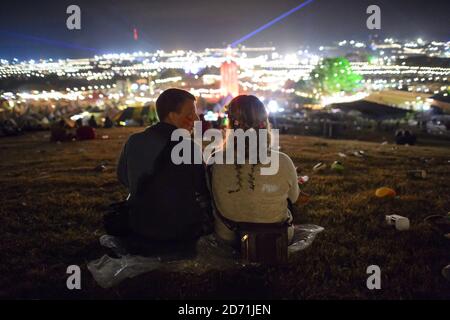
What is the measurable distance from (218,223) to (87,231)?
6.67 ft

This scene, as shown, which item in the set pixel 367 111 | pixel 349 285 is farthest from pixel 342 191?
pixel 367 111

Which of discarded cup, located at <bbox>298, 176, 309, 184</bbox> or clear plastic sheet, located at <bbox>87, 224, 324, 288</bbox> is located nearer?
clear plastic sheet, located at <bbox>87, 224, 324, 288</bbox>

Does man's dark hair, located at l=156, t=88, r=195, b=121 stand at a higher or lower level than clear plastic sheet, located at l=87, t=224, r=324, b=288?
higher

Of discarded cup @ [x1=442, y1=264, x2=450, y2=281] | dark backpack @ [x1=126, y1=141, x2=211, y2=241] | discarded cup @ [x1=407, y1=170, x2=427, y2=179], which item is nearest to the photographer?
dark backpack @ [x1=126, y1=141, x2=211, y2=241]

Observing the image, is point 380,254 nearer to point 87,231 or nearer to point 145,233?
point 145,233

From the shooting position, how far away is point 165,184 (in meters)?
3.43

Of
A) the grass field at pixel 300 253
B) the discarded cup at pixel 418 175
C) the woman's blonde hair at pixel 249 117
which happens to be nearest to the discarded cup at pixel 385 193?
the grass field at pixel 300 253

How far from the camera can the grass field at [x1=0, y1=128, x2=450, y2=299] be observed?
11.5 feet

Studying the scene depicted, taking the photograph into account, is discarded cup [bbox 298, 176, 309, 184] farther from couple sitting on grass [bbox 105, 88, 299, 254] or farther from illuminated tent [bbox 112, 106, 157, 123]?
illuminated tent [bbox 112, 106, 157, 123]

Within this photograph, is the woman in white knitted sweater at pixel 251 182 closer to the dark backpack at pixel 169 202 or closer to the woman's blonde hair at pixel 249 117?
the woman's blonde hair at pixel 249 117

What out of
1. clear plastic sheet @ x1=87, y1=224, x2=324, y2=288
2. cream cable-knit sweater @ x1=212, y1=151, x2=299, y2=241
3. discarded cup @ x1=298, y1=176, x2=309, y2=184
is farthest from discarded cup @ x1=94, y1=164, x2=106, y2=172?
cream cable-knit sweater @ x1=212, y1=151, x2=299, y2=241

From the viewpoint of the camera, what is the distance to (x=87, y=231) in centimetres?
496

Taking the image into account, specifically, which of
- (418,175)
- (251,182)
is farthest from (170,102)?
(418,175)

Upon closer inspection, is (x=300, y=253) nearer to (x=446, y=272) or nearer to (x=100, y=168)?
(x=446, y=272)
